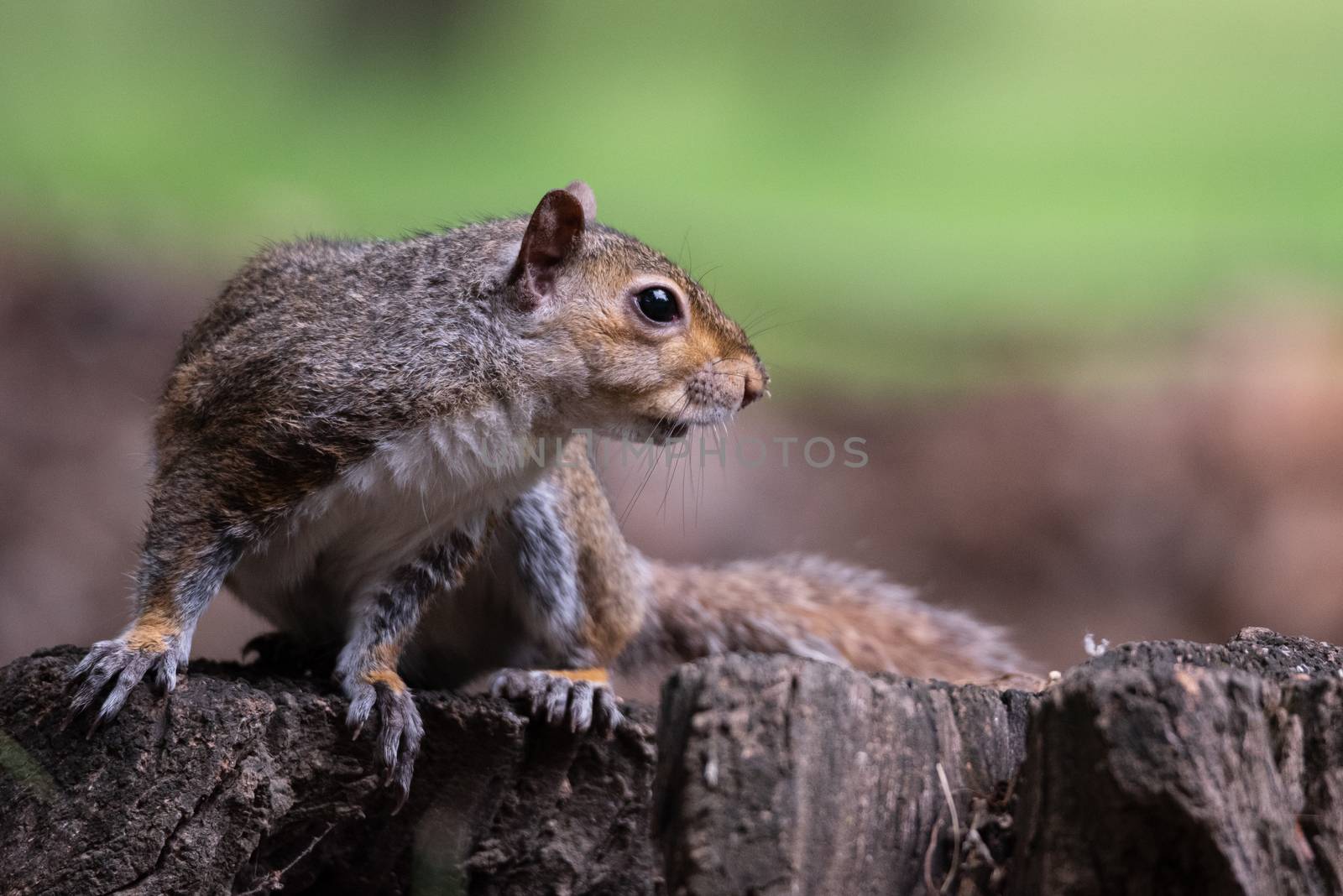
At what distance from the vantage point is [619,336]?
1.93 metres

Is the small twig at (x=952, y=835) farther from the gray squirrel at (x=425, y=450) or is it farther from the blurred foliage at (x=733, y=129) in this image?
the blurred foliage at (x=733, y=129)

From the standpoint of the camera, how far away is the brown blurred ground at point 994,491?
3635 mm

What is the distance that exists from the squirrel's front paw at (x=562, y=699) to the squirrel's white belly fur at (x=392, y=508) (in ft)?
0.81

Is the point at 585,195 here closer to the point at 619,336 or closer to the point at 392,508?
the point at 619,336

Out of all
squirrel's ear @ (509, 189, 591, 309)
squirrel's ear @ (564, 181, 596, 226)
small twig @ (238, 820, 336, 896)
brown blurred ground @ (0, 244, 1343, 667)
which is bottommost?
small twig @ (238, 820, 336, 896)

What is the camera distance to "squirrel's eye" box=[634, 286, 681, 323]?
1951mm

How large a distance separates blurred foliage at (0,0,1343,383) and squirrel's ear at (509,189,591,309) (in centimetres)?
178

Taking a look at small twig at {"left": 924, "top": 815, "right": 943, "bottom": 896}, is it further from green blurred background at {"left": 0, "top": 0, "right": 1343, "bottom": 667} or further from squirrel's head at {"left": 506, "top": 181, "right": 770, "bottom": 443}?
green blurred background at {"left": 0, "top": 0, "right": 1343, "bottom": 667}

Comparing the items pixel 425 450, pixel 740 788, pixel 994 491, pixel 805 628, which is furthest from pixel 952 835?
pixel 994 491

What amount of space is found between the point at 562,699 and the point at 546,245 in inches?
26.9

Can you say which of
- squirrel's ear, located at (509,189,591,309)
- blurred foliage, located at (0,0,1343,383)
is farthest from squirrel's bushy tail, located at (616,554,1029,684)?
blurred foliage, located at (0,0,1343,383)

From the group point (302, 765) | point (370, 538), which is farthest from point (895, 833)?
point (370, 538)

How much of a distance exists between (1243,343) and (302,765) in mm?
3357

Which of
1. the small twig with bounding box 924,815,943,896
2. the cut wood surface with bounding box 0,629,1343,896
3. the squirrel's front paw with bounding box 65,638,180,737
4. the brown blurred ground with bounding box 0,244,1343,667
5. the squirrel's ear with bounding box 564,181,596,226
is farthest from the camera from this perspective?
the brown blurred ground with bounding box 0,244,1343,667
